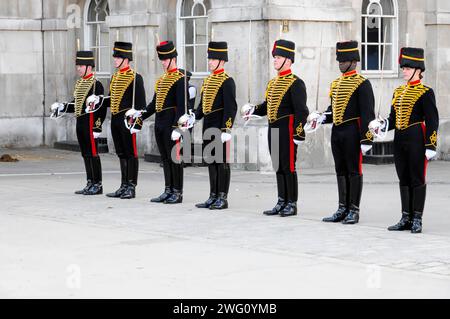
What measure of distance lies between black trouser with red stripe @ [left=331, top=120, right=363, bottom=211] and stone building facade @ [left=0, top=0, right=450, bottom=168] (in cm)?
326

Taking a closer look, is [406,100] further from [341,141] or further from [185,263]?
[185,263]

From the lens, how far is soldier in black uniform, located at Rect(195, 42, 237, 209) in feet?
43.8

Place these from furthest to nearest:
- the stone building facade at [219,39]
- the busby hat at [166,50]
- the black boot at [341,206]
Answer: the stone building facade at [219,39] < the busby hat at [166,50] < the black boot at [341,206]

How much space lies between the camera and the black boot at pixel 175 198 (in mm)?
14000

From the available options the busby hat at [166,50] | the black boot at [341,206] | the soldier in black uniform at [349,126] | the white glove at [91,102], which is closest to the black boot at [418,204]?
the soldier in black uniform at [349,126]

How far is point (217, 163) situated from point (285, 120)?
121cm

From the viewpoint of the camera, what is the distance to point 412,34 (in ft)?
65.4

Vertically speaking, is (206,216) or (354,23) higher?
(354,23)

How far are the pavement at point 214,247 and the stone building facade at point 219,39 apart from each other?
2422 mm

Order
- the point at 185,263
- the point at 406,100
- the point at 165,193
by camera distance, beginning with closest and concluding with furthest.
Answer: the point at 185,263, the point at 406,100, the point at 165,193

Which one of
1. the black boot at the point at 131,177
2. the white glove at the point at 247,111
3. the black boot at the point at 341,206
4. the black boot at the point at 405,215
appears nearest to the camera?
the black boot at the point at 405,215

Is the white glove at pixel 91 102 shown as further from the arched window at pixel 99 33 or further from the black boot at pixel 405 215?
the arched window at pixel 99 33
